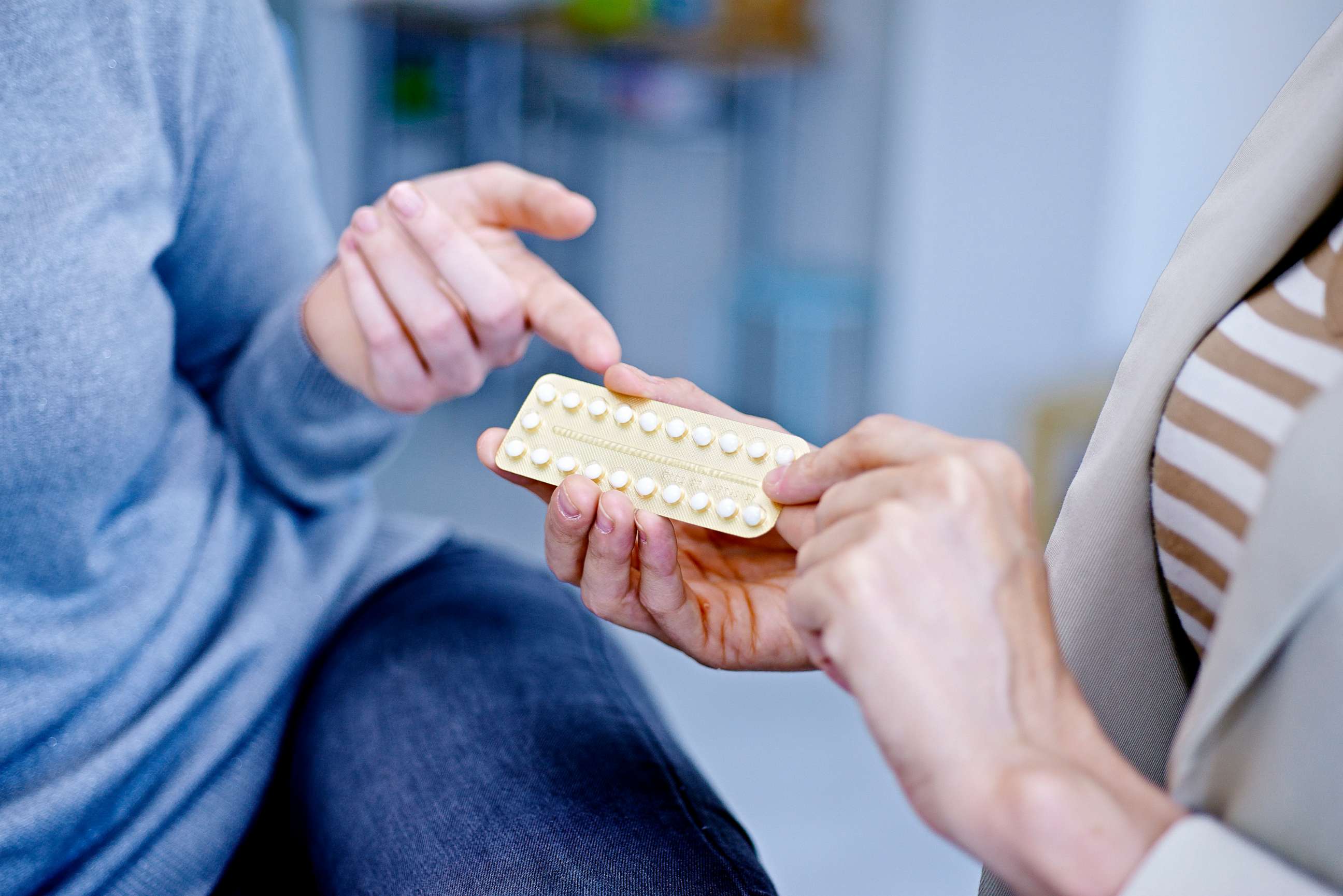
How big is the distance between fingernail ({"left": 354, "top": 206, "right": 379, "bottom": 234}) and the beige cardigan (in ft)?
1.36

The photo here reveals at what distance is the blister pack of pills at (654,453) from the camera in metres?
0.53

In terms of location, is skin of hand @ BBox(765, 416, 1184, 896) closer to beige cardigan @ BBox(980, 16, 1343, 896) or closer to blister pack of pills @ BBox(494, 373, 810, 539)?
beige cardigan @ BBox(980, 16, 1343, 896)

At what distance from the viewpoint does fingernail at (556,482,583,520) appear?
48cm

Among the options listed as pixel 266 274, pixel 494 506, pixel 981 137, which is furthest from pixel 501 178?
pixel 981 137

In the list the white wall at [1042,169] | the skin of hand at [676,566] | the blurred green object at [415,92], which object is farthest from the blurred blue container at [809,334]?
the skin of hand at [676,566]

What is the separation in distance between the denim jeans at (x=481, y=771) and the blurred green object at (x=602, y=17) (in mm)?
2447

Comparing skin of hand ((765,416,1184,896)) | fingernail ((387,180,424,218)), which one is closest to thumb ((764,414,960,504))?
skin of hand ((765,416,1184,896))

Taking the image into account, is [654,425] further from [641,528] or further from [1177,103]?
[1177,103]

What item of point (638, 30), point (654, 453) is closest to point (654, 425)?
point (654, 453)

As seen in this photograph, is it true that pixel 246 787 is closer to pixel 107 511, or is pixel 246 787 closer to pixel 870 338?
pixel 107 511

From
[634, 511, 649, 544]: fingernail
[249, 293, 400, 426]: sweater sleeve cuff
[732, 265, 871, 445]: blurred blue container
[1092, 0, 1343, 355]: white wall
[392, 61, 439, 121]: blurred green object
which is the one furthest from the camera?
[392, 61, 439, 121]: blurred green object

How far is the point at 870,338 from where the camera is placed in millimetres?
2871

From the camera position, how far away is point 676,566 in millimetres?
494

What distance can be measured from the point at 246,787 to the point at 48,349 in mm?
289
